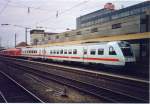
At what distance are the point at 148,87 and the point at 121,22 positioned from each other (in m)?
22.5

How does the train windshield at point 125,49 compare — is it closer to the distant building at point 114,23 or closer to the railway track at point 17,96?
the railway track at point 17,96

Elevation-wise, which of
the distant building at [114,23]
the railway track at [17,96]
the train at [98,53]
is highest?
the distant building at [114,23]

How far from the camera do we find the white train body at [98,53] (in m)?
20.7

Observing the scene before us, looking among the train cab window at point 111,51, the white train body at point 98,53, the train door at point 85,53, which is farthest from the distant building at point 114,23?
the train cab window at point 111,51

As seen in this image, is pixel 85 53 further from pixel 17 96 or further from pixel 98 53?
pixel 17 96

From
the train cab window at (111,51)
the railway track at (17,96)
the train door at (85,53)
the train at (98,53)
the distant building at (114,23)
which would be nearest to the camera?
the railway track at (17,96)

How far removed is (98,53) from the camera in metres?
23.1

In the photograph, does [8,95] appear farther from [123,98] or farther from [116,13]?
[116,13]

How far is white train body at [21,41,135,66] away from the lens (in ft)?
67.8

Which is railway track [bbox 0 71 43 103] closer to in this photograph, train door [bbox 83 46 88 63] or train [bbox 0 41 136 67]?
train [bbox 0 41 136 67]

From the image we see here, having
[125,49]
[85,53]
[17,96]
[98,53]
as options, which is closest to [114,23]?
[85,53]

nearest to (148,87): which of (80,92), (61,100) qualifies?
(80,92)

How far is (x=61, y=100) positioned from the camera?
1196 centimetres

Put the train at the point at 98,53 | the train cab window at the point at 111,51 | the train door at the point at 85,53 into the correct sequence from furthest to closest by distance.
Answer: the train door at the point at 85,53 → the train cab window at the point at 111,51 → the train at the point at 98,53
